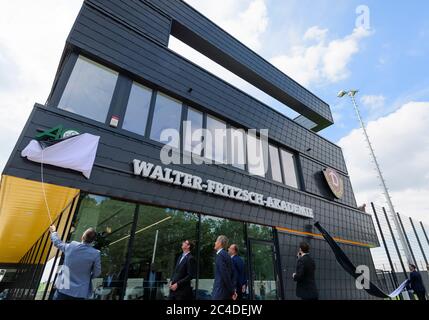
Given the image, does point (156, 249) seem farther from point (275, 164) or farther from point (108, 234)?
point (275, 164)

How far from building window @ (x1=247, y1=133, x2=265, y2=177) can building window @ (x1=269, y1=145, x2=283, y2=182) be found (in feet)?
1.90

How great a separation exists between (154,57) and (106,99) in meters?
2.03

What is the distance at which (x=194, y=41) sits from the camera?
28.9 ft

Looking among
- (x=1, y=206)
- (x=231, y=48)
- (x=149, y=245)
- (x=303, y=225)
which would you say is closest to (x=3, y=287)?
(x=1, y=206)

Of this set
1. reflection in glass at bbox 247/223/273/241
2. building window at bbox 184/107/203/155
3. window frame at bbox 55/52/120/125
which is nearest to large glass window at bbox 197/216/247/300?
reflection in glass at bbox 247/223/273/241

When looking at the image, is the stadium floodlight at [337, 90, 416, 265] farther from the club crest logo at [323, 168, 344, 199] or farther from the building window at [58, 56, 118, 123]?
the building window at [58, 56, 118, 123]

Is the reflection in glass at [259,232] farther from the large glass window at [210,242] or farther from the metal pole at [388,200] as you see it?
the metal pole at [388,200]

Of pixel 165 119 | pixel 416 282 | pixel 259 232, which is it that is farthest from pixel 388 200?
pixel 165 119

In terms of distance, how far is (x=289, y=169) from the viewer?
9.83m

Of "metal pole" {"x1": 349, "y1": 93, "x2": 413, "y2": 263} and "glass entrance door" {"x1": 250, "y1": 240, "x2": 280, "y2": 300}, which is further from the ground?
"metal pole" {"x1": 349, "y1": 93, "x2": 413, "y2": 263}

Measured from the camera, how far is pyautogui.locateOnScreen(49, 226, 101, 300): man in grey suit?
10.3 ft

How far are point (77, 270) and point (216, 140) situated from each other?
5.31m

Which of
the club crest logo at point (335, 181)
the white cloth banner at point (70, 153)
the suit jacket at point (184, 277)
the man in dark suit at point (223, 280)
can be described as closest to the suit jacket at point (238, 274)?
the man in dark suit at point (223, 280)

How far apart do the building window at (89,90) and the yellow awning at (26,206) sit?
5.58ft
